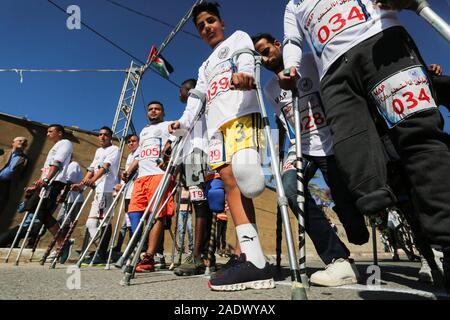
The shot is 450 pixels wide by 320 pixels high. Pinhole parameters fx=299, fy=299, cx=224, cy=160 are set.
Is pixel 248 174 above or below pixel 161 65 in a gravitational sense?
below

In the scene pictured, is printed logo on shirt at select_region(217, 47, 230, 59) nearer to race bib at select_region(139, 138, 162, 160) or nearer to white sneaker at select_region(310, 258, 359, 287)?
white sneaker at select_region(310, 258, 359, 287)

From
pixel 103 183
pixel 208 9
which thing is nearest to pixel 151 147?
pixel 103 183

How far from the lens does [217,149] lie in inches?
80.4

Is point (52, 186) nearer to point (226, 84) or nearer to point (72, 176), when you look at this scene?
point (72, 176)

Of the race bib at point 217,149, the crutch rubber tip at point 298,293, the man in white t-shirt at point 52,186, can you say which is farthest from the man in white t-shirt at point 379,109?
the man in white t-shirt at point 52,186

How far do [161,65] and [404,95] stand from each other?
1189 centimetres

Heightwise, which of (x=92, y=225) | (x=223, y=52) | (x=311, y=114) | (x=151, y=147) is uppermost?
(x=151, y=147)

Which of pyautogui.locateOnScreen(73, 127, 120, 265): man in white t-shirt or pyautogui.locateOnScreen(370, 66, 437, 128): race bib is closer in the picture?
pyautogui.locateOnScreen(370, 66, 437, 128): race bib

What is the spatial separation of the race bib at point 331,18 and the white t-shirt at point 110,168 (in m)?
4.43

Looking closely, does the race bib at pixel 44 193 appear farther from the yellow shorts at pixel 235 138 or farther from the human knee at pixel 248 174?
the human knee at pixel 248 174

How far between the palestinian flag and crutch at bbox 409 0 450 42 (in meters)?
11.6

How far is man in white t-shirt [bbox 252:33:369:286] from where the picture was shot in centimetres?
192

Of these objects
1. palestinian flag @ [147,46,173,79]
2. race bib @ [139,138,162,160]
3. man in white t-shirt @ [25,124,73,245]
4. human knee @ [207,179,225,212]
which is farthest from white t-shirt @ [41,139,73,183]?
palestinian flag @ [147,46,173,79]
